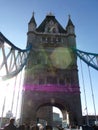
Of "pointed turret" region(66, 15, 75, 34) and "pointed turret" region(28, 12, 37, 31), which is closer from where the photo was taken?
"pointed turret" region(28, 12, 37, 31)

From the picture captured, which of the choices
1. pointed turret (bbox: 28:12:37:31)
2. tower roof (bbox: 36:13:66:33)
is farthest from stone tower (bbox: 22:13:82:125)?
tower roof (bbox: 36:13:66:33)

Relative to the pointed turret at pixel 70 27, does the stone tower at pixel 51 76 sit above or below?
below

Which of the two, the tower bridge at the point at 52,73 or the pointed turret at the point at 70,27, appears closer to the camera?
the tower bridge at the point at 52,73

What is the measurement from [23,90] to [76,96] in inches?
329

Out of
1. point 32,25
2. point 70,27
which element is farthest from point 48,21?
point 70,27

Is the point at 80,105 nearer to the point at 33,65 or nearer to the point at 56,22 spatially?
the point at 33,65

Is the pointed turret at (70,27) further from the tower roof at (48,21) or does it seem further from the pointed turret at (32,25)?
the pointed turret at (32,25)

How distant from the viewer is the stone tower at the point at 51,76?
24844 mm

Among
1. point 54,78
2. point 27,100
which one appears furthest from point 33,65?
point 27,100

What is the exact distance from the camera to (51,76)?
27.8 metres

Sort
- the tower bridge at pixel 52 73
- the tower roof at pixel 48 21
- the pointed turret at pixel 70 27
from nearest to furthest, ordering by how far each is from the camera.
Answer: the tower bridge at pixel 52 73 < the pointed turret at pixel 70 27 < the tower roof at pixel 48 21

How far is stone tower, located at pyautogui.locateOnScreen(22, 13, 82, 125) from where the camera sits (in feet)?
81.5

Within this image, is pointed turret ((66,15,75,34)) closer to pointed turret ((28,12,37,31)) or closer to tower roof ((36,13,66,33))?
tower roof ((36,13,66,33))

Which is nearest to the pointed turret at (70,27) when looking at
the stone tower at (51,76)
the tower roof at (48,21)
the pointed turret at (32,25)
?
the stone tower at (51,76)
